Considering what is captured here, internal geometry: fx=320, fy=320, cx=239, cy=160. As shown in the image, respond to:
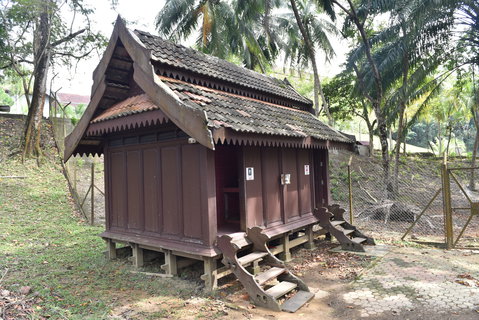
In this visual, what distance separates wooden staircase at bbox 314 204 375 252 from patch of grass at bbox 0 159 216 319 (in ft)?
13.6

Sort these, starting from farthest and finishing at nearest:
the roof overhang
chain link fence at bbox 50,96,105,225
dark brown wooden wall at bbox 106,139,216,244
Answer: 1. chain link fence at bbox 50,96,105,225
2. dark brown wooden wall at bbox 106,139,216,244
3. the roof overhang

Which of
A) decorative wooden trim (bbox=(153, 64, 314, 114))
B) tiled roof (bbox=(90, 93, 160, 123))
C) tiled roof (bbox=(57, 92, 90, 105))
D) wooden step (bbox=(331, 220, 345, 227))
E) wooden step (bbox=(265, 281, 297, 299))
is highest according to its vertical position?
tiled roof (bbox=(57, 92, 90, 105))

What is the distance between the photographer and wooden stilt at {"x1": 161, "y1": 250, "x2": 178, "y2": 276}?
636 cm

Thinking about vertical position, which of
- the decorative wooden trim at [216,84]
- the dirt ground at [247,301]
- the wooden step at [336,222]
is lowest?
the dirt ground at [247,301]

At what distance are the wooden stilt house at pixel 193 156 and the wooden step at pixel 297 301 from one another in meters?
0.14

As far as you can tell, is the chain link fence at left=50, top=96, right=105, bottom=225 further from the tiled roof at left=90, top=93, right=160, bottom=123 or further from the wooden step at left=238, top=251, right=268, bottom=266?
the wooden step at left=238, top=251, right=268, bottom=266

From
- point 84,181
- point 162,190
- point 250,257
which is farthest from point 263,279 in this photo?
point 84,181

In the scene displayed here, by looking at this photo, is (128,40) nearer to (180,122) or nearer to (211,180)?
(180,122)

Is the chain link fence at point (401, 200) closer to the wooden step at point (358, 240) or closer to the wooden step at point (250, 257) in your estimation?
the wooden step at point (358, 240)

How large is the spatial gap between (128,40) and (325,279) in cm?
610

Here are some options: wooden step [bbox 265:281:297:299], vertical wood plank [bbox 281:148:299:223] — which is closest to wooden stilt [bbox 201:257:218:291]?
wooden step [bbox 265:281:297:299]

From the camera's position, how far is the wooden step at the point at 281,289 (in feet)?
17.1

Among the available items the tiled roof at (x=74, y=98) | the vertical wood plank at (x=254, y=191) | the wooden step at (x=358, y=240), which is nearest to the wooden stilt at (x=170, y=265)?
the vertical wood plank at (x=254, y=191)

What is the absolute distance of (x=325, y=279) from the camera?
6355 mm
